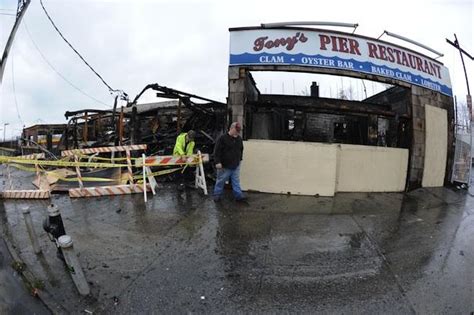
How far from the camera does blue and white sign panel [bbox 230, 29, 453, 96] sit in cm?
798

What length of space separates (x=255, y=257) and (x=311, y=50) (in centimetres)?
616

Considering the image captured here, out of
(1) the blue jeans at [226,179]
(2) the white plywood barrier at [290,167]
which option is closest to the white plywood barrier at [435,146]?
(2) the white plywood barrier at [290,167]

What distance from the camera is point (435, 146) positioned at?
988 centimetres

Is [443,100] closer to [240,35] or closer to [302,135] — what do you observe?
[302,135]

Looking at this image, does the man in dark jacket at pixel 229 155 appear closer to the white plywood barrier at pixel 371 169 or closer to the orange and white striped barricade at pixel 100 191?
the orange and white striped barricade at pixel 100 191

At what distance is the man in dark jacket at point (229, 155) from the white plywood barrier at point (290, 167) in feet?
3.70

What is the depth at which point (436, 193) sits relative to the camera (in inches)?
356

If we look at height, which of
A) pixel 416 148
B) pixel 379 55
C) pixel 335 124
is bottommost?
pixel 416 148

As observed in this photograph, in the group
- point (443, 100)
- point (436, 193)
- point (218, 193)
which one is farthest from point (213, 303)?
point (443, 100)

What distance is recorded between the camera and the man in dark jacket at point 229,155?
21.5ft

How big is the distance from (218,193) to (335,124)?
693 cm

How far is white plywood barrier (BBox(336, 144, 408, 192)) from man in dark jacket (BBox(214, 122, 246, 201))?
10.1ft

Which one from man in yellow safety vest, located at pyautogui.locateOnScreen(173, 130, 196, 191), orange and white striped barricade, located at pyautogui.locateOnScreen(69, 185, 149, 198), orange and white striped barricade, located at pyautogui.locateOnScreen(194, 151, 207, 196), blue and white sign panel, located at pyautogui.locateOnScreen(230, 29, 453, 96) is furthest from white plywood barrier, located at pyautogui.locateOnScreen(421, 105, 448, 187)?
orange and white striped barricade, located at pyautogui.locateOnScreen(69, 185, 149, 198)

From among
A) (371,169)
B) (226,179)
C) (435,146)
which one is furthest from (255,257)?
(435,146)
